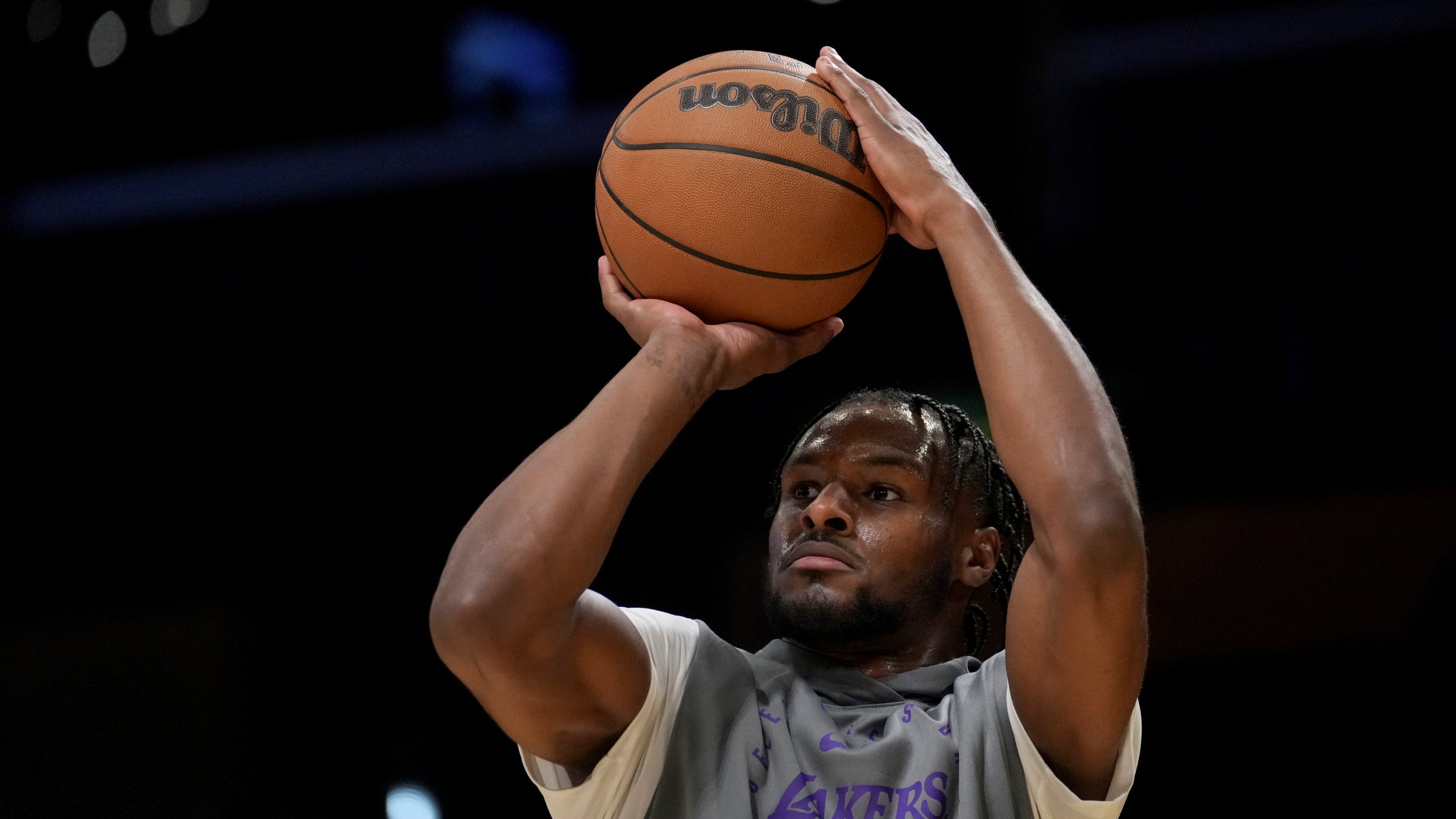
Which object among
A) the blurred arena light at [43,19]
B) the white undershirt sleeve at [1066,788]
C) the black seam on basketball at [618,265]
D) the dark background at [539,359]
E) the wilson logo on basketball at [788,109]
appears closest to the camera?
the white undershirt sleeve at [1066,788]

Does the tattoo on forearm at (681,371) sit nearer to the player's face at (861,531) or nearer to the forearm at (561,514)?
the forearm at (561,514)

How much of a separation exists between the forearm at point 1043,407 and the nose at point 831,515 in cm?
42

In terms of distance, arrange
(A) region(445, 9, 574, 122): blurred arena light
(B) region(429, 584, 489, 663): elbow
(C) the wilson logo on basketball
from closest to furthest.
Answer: (B) region(429, 584, 489, 663): elbow, (C) the wilson logo on basketball, (A) region(445, 9, 574, 122): blurred arena light

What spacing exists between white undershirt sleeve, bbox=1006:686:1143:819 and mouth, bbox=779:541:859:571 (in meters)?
0.41

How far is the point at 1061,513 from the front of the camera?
1.74 metres

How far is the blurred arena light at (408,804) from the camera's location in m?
4.17

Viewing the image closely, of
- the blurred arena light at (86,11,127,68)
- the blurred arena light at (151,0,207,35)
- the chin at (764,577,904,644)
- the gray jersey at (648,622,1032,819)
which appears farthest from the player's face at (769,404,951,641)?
the blurred arena light at (86,11,127,68)

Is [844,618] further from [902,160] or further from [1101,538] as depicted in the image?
[902,160]

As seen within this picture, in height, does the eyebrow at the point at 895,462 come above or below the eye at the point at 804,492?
→ above

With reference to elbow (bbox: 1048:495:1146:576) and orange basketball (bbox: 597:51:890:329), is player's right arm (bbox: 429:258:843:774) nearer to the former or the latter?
orange basketball (bbox: 597:51:890:329)

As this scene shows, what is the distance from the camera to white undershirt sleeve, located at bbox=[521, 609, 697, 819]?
190 cm

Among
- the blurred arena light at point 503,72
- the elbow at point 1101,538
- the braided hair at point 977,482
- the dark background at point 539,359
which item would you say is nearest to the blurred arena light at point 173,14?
the dark background at point 539,359

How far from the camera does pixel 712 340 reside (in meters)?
1.95

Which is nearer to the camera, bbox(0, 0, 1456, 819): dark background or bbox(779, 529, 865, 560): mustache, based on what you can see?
bbox(779, 529, 865, 560): mustache
